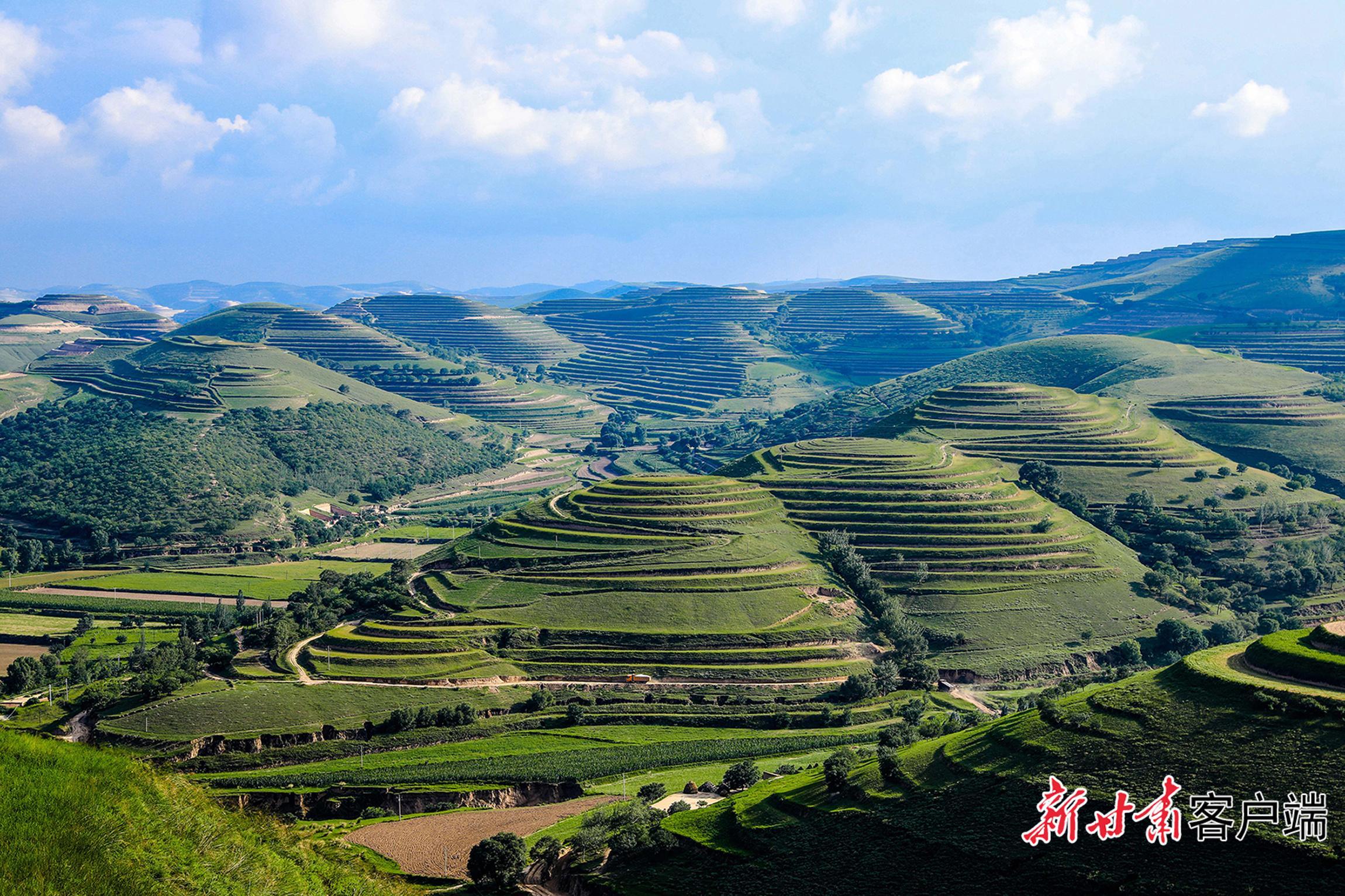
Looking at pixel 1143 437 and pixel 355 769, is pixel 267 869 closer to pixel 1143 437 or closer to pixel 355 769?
pixel 355 769

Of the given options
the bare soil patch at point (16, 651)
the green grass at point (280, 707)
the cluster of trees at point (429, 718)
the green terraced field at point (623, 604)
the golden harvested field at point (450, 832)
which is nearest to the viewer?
the golden harvested field at point (450, 832)

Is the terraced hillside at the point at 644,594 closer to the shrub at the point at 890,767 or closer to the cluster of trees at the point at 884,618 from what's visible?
the cluster of trees at the point at 884,618

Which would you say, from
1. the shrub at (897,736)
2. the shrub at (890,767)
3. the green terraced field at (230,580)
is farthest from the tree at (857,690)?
the green terraced field at (230,580)

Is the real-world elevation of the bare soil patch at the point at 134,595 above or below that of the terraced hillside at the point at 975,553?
below

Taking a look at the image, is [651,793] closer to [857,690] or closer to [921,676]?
[857,690]

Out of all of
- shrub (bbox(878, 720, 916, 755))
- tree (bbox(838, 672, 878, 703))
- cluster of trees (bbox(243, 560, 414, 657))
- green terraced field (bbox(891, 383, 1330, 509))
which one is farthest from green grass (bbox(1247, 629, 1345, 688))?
cluster of trees (bbox(243, 560, 414, 657))

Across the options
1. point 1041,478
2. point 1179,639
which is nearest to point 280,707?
point 1179,639

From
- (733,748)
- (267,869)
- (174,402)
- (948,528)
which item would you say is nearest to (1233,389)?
(948,528)
